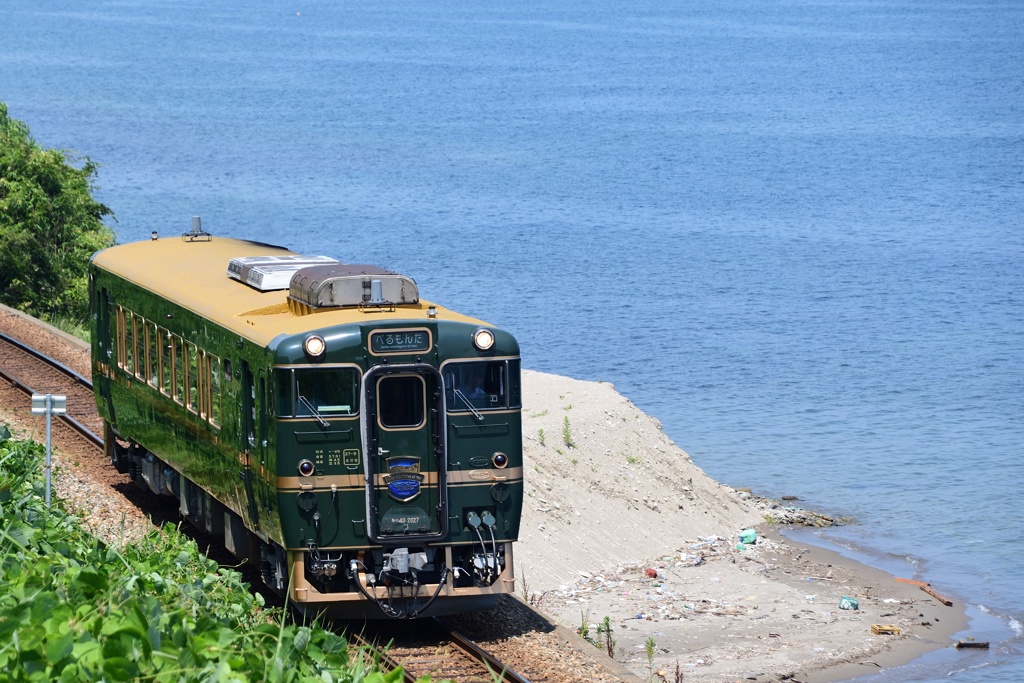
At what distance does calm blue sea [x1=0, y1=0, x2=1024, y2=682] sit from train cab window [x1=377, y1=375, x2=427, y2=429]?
12659 mm

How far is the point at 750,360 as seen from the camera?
169ft

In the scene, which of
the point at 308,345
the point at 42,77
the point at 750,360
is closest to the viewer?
the point at 308,345

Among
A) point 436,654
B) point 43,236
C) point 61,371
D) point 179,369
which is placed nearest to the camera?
point 436,654

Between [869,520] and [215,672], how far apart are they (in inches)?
1129

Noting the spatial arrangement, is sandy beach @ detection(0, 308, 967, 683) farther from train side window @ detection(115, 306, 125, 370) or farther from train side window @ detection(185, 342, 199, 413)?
train side window @ detection(185, 342, 199, 413)

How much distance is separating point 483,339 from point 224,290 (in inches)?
145

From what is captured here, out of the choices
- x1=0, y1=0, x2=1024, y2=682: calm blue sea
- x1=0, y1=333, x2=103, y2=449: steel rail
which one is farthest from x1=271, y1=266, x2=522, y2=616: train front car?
x1=0, y1=0, x2=1024, y2=682: calm blue sea

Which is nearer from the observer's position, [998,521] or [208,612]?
[208,612]

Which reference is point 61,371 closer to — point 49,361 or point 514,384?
point 49,361

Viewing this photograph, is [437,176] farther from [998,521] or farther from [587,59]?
[587,59]

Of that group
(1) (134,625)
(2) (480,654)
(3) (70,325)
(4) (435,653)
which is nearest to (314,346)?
(4) (435,653)

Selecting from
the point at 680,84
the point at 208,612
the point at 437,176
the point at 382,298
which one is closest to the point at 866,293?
the point at 437,176

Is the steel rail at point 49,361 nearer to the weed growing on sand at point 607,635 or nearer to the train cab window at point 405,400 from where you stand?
the weed growing on sand at point 607,635

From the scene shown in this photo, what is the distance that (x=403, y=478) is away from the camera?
51.6 feet
